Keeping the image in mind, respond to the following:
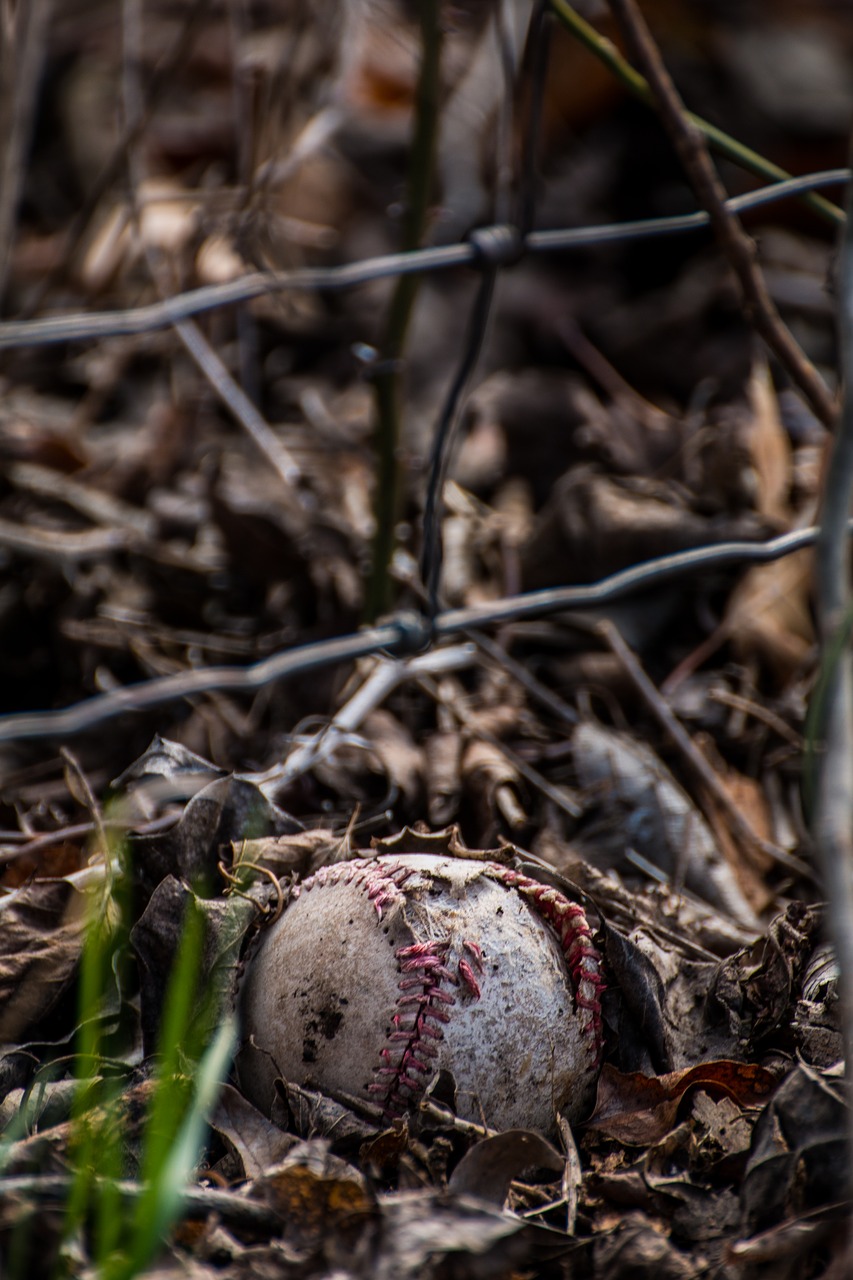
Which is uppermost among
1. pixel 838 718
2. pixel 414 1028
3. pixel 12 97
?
pixel 12 97

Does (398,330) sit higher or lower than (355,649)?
higher

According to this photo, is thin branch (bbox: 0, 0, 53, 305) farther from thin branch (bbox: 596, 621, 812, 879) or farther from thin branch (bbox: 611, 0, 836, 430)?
thin branch (bbox: 596, 621, 812, 879)

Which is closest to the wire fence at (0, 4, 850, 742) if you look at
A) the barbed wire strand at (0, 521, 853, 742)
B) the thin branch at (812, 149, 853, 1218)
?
the barbed wire strand at (0, 521, 853, 742)

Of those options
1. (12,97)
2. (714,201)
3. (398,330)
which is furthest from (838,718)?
(12,97)

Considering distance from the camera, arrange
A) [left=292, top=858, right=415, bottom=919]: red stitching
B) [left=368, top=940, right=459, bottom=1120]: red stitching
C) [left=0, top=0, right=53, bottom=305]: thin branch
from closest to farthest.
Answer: [left=368, top=940, right=459, bottom=1120]: red stitching → [left=292, top=858, right=415, bottom=919]: red stitching → [left=0, top=0, right=53, bottom=305]: thin branch

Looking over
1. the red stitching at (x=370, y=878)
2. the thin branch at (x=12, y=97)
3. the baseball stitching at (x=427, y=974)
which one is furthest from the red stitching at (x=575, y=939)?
the thin branch at (x=12, y=97)

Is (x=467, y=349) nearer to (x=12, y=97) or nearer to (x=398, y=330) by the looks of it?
(x=398, y=330)

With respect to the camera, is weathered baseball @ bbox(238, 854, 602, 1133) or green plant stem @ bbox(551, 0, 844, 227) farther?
green plant stem @ bbox(551, 0, 844, 227)

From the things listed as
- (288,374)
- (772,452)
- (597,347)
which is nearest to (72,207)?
(288,374)
